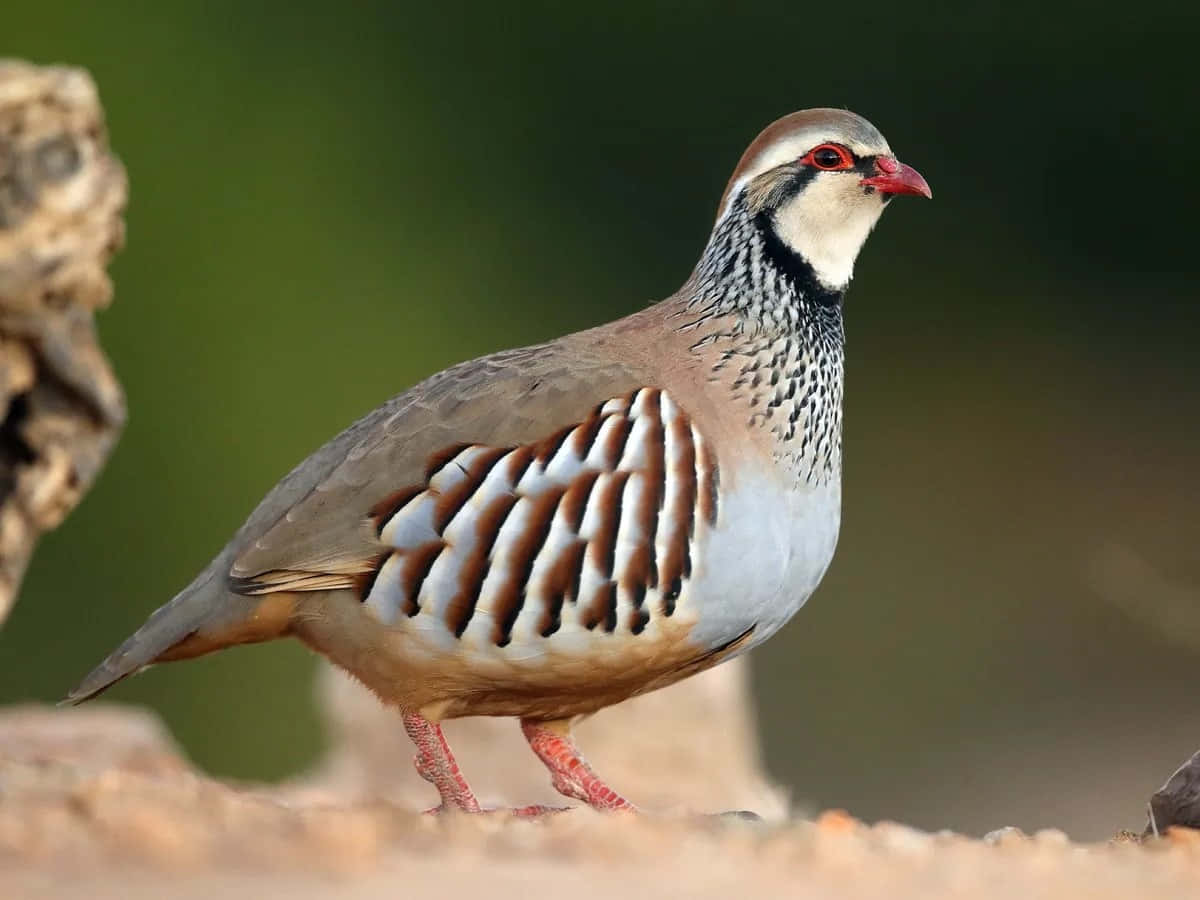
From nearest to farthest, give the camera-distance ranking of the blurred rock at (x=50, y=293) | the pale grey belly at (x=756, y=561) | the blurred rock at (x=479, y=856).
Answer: the blurred rock at (x=479, y=856), the blurred rock at (x=50, y=293), the pale grey belly at (x=756, y=561)

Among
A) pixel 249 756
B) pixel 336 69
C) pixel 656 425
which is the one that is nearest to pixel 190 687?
pixel 249 756

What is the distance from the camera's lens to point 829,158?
17.5 feet

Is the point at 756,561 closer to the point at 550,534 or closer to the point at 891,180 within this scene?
the point at 550,534

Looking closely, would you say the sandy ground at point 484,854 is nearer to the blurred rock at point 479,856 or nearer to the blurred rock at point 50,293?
the blurred rock at point 479,856

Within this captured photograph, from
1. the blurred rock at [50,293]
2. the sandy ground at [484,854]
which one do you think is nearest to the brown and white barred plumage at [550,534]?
the sandy ground at [484,854]

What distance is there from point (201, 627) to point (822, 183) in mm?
1978

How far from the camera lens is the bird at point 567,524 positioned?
15.4ft

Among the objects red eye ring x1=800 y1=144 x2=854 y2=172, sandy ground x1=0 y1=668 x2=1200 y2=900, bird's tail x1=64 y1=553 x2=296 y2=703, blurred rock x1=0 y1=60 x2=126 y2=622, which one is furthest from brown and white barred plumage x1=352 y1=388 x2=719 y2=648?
red eye ring x1=800 y1=144 x2=854 y2=172

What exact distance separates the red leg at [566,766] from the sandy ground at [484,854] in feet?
2.86

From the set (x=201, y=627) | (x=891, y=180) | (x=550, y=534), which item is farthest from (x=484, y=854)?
(x=891, y=180)

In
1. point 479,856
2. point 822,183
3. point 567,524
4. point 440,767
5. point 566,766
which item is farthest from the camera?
point 822,183

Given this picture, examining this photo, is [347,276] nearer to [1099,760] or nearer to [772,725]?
[772,725]

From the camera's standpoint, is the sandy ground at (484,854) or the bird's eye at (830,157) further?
the bird's eye at (830,157)

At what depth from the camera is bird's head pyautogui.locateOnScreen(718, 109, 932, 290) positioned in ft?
17.5
